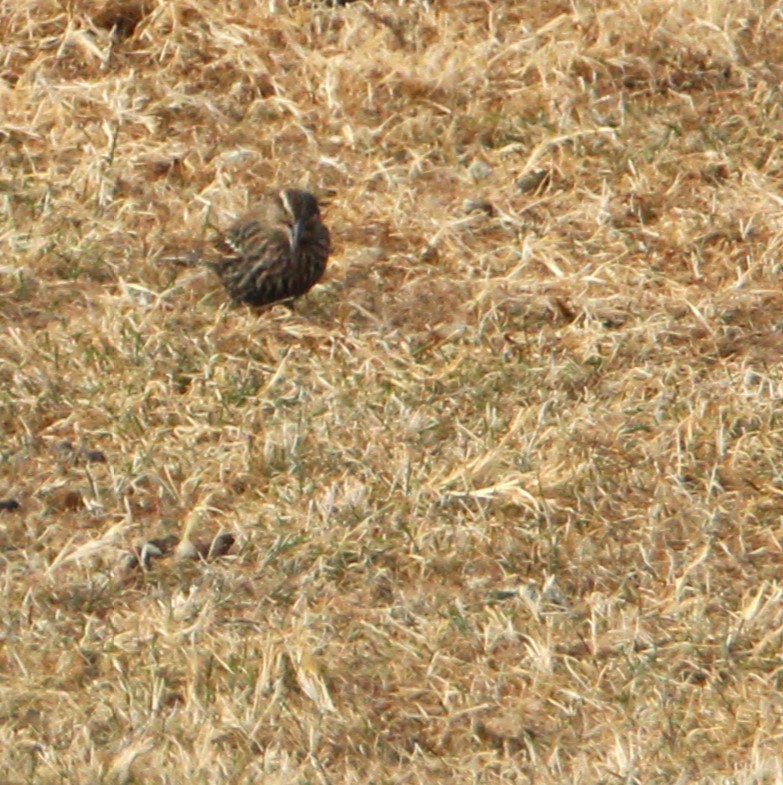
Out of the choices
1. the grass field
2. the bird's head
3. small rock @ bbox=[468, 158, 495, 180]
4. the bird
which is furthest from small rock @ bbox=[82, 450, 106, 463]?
small rock @ bbox=[468, 158, 495, 180]

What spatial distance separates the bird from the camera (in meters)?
6.94

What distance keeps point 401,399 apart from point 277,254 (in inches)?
30.7

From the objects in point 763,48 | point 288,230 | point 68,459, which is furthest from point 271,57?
point 68,459

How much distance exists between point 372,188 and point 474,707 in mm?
2912

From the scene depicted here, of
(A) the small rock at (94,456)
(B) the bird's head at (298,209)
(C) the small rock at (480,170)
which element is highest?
(B) the bird's head at (298,209)

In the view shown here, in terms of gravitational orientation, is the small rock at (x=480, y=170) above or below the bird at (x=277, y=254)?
below

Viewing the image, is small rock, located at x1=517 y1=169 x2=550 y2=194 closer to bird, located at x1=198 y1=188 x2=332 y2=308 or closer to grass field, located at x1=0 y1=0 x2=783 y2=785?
grass field, located at x1=0 y1=0 x2=783 y2=785

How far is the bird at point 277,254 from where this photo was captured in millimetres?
6938

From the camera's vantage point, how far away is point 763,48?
8.23 m

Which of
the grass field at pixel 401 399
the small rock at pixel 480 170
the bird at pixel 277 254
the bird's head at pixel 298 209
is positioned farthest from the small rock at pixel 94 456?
the small rock at pixel 480 170

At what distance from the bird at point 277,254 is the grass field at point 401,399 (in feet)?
0.29

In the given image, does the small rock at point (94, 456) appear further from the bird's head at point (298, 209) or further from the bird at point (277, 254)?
the bird's head at point (298, 209)

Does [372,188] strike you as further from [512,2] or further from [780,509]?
[780,509]

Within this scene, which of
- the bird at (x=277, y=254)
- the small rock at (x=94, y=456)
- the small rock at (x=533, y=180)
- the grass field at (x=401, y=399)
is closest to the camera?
the grass field at (x=401, y=399)
